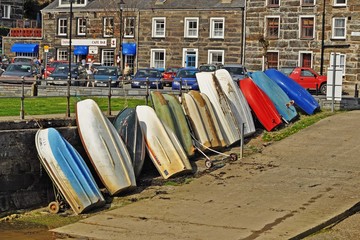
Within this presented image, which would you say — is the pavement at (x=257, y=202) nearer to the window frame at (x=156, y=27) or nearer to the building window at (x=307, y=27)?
the building window at (x=307, y=27)

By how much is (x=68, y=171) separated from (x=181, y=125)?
518 cm

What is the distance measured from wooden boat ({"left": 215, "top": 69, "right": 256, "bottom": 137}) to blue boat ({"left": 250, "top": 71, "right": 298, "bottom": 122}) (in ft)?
5.16

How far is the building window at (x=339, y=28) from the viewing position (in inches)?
1861

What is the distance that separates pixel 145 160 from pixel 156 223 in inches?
211

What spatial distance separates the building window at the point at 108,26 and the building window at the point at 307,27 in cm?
1400

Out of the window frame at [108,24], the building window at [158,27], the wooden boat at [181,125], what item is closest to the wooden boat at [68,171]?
the wooden boat at [181,125]

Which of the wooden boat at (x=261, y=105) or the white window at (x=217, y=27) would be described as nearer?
the wooden boat at (x=261, y=105)

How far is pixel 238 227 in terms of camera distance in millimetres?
14688

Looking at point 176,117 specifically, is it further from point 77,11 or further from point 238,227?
point 77,11

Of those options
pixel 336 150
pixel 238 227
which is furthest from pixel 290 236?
pixel 336 150

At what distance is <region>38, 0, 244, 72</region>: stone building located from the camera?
51938 millimetres

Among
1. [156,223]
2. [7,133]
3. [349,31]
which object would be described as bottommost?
[156,223]

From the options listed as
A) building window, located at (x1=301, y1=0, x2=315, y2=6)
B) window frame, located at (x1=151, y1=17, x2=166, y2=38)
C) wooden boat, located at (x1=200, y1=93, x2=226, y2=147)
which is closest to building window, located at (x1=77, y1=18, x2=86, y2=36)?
window frame, located at (x1=151, y1=17, x2=166, y2=38)

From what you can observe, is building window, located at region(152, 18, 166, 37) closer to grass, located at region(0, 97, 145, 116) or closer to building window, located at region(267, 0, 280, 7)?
building window, located at region(267, 0, 280, 7)
